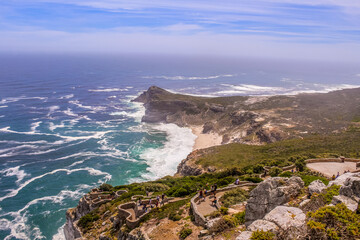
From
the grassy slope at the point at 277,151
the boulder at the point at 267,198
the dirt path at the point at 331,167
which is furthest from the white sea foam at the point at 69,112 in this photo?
the boulder at the point at 267,198

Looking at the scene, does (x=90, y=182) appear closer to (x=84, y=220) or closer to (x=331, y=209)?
(x=84, y=220)

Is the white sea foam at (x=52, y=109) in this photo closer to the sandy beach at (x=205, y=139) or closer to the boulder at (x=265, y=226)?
the sandy beach at (x=205, y=139)

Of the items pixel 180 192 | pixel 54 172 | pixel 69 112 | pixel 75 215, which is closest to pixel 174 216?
pixel 180 192

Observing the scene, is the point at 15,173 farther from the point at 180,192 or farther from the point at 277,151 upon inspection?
the point at 277,151

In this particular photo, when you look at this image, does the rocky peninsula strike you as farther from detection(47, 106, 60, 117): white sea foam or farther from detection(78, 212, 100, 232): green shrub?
detection(47, 106, 60, 117): white sea foam

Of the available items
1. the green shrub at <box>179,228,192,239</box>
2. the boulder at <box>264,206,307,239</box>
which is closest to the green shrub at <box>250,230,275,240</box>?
the boulder at <box>264,206,307,239</box>

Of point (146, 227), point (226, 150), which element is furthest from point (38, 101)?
point (146, 227)

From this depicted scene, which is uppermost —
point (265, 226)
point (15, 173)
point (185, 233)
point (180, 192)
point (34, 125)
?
point (265, 226)
